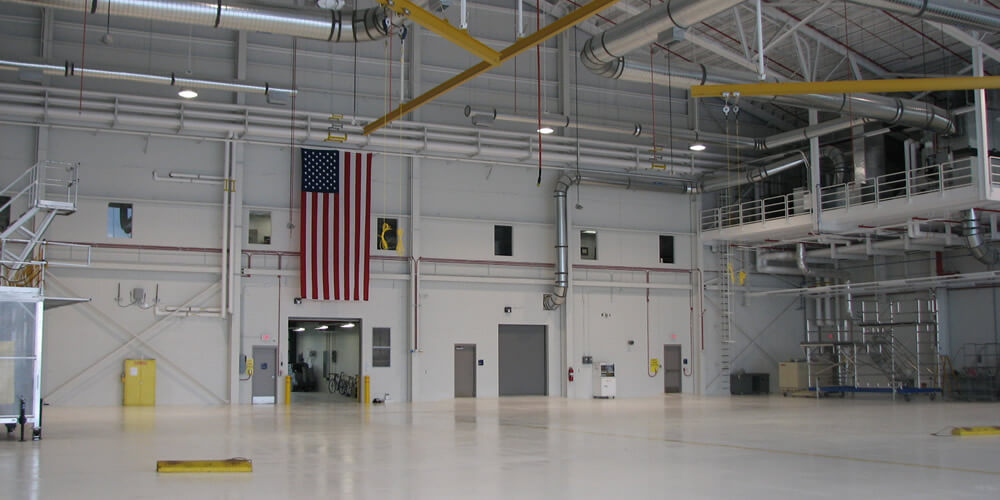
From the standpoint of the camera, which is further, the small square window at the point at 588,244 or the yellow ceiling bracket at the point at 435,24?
the small square window at the point at 588,244

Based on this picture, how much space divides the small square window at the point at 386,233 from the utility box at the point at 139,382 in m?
8.64

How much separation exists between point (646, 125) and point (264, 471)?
2643 cm

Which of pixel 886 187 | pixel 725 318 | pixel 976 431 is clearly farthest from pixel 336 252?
pixel 886 187

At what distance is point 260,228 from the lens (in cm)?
2944

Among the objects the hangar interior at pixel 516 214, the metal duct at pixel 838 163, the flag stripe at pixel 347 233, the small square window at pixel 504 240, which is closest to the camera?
the hangar interior at pixel 516 214

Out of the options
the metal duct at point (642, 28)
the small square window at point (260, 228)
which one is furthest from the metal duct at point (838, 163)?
the small square window at point (260, 228)

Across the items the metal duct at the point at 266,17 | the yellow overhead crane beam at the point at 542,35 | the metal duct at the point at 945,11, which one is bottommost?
the yellow overhead crane beam at the point at 542,35

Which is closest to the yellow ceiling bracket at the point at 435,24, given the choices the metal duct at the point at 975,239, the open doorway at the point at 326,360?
the open doorway at the point at 326,360

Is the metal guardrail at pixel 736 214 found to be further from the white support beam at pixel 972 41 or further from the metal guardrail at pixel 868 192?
the white support beam at pixel 972 41

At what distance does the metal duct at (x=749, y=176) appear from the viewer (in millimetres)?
33188

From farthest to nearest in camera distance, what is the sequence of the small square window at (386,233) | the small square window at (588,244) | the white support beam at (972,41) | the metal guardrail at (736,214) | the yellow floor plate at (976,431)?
the metal guardrail at (736,214), the small square window at (588,244), the small square window at (386,233), the white support beam at (972,41), the yellow floor plate at (976,431)

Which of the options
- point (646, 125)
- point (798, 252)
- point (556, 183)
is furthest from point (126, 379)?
point (798, 252)

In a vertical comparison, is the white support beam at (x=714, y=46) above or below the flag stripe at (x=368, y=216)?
above

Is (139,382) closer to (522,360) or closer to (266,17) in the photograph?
(266,17)
